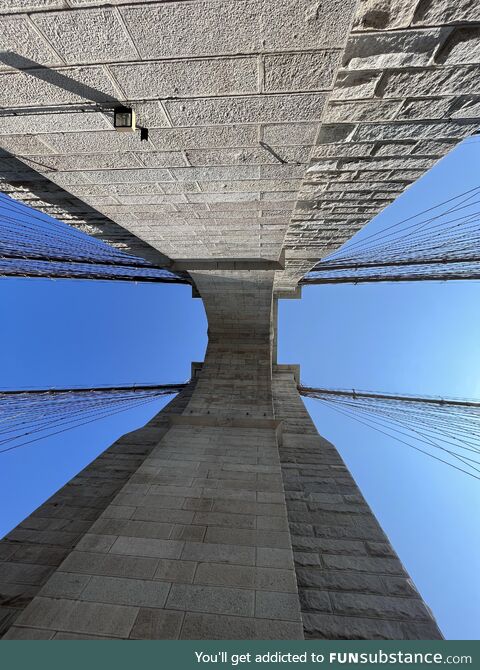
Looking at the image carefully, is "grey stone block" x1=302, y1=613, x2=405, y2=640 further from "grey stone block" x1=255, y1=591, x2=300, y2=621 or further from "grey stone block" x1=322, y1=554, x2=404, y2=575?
"grey stone block" x1=322, y1=554, x2=404, y2=575

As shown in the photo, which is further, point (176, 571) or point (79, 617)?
point (176, 571)

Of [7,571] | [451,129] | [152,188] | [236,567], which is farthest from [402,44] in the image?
[7,571]

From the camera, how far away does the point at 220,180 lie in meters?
4.81

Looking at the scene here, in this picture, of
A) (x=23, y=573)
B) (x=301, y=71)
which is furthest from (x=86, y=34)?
(x=23, y=573)

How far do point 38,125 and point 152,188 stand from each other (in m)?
1.70

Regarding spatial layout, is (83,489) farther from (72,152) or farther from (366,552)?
(72,152)

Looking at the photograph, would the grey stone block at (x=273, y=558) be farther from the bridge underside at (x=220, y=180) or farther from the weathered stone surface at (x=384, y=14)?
the weathered stone surface at (x=384, y=14)

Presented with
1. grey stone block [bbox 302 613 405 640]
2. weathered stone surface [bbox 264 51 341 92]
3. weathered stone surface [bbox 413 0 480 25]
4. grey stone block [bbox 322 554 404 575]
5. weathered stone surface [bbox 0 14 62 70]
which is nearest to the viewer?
weathered stone surface [bbox 0 14 62 70]

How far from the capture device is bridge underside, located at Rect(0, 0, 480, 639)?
269cm

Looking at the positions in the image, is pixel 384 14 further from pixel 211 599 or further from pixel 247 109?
pixel 211 599

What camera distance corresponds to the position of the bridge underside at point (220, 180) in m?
2.69

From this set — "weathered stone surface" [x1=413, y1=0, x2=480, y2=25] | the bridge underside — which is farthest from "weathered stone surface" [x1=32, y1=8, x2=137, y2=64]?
"weathered stone surface" [x1=413, y1=0, x2=480, y2=25]

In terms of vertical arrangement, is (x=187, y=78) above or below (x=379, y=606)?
above

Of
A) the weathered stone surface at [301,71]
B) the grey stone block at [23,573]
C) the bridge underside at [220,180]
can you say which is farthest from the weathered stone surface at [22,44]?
the grey stone block at [23,573]
